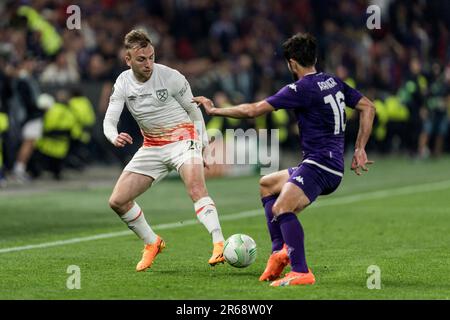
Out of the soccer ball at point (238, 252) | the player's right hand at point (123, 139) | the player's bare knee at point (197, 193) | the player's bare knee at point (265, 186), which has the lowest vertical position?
the soccer ball at point (238, 252)

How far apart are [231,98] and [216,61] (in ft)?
11.1

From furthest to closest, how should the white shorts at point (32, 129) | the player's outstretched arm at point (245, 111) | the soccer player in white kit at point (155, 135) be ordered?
the white shorts at point (32, 129), the soccer player in white kit at point (155, 135), the player's outstretched arm at point (245, 111)

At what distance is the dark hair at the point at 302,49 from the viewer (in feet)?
31.1

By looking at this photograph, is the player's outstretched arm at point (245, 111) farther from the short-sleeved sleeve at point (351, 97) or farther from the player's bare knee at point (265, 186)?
the player's bare knee at point (265, 186)

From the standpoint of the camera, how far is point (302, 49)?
373 inches

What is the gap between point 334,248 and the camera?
12.3 m

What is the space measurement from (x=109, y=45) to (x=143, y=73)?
51.7ft

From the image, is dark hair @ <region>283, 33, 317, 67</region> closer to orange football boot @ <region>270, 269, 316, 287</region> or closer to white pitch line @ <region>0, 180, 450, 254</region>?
orange football boot @ <region>270, 269, 316, 287</region>

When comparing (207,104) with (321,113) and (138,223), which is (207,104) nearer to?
(321,113)

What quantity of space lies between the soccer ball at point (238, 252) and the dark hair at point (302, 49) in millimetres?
1672

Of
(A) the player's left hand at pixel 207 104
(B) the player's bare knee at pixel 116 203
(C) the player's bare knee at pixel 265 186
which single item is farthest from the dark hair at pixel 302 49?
(B) the player's bare knee at pixel 116 203

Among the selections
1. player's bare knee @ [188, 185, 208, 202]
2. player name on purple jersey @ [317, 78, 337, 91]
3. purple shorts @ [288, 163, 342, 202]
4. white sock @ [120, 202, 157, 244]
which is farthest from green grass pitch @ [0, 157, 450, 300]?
player name on purple jersey @ [317, 78, 337, 91]

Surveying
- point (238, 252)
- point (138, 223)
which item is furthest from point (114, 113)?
point (238, 252)
